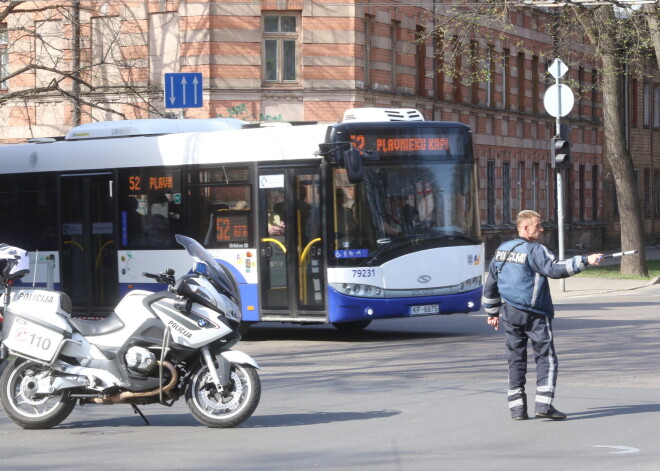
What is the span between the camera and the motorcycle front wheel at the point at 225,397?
9875 mm

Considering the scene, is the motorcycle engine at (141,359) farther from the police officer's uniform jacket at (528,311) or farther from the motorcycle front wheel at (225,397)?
the police officer's uniform jacket at (528,311)

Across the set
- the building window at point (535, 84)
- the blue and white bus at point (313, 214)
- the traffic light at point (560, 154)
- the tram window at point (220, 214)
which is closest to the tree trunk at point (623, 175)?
the traffic light at point (560, 154)

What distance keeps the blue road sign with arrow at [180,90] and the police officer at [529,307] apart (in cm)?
1415

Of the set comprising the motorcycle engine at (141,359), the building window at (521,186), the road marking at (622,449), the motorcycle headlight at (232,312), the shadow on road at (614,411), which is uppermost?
the building window at (521,186)

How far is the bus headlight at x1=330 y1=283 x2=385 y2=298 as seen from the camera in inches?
672

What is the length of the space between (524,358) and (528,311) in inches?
14.2

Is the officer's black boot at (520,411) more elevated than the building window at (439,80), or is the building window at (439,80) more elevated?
the building window at (439,80)

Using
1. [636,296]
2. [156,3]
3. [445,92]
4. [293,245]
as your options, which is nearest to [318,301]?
[293,245]

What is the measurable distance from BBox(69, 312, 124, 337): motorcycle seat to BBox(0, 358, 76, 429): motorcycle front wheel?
0.40 meters

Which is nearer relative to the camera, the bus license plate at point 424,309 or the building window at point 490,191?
the bus license plate at point 424,309

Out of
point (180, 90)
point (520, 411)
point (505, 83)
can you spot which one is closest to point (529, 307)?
point (520, 411)

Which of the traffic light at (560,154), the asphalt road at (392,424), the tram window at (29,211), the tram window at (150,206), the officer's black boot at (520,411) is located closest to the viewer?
the asphalt road at (392,424)

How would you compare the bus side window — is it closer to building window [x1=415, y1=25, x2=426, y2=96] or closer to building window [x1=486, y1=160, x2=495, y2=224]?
building window [x1=415, y1=25, x2=426, y2=96]

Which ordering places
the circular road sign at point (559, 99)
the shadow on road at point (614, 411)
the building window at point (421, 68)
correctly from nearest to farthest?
the shadow on road at point (614, 411), the circular road sign at point (559, 99), the building window at point (421, 68)
